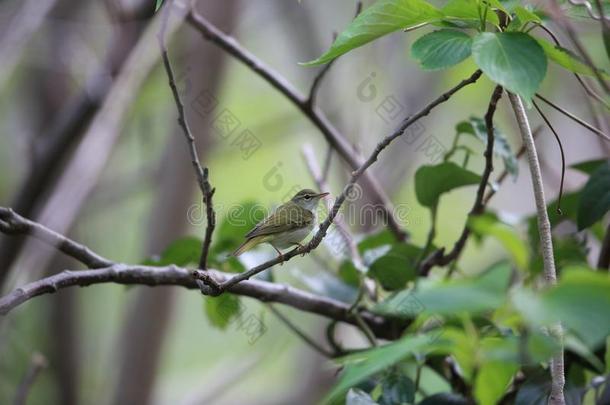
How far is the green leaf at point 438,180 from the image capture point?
1.79m

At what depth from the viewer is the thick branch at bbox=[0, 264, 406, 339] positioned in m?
1.30

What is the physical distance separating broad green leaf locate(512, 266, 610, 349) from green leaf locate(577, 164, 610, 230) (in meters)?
0.88

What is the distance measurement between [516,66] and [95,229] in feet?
13.6

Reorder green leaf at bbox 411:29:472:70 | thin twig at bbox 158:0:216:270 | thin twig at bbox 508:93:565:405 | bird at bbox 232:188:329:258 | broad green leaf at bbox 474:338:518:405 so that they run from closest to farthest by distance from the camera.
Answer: broad green leaf at bbox 474:338:518:405 → thin twig at bbox 508:93:565:405 → green leaf at bbox 411:29:472:70 → thin twig at bbox 158:0:216:270 → bird at bbox 232:188:329:258

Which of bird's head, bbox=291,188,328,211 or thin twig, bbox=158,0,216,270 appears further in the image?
bird's head, bbox=291,188,328,211

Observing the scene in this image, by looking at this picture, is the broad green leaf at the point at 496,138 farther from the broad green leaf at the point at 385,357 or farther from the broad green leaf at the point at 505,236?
the broad green leaf at the point at 505,236

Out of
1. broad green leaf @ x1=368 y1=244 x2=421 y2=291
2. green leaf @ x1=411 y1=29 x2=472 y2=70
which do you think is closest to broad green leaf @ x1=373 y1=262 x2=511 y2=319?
green leaf @ x1=411 y1=29 x2=472 y2=70

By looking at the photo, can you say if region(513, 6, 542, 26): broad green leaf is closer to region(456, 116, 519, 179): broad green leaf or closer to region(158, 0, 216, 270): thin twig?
region(456, 116, 519, 179): broad green leaf

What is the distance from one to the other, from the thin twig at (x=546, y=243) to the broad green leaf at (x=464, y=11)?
6.6 inches

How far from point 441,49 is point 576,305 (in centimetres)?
68

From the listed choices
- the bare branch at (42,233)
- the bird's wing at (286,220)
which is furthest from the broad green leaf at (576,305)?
the bird's wing at (286,220)

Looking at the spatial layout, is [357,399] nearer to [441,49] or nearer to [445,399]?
[445,399]

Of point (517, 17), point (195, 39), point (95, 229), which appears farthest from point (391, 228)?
point (95, 229)

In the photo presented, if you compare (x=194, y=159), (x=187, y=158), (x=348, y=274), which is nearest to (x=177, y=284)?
(x=194, y=159)
